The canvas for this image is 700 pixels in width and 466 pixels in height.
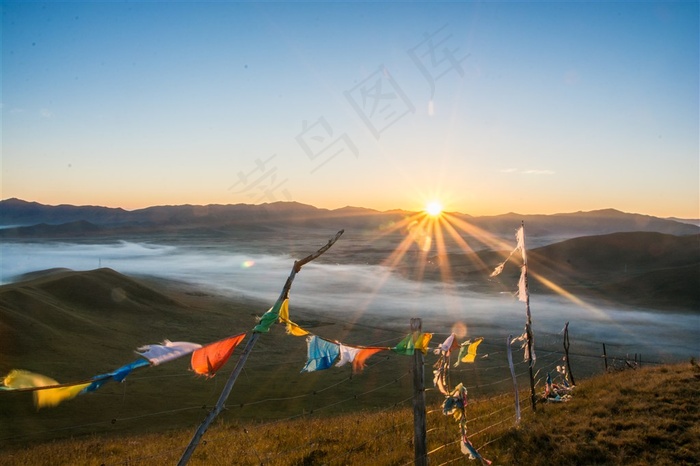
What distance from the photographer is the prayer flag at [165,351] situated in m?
5.36

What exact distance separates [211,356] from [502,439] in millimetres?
5941

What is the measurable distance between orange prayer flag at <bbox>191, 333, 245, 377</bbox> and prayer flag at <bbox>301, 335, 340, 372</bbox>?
1.43 m

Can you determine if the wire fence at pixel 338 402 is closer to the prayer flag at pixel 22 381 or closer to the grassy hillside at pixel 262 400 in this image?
the grassy hillside at pixel 262 400

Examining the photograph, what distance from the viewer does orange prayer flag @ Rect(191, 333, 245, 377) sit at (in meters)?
5.89

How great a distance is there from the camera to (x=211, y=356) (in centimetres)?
598

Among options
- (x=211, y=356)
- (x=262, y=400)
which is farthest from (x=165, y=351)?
(x=262, y=400)

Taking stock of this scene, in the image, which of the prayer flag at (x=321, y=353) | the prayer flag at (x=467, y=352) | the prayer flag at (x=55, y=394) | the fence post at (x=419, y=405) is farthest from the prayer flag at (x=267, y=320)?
the prayer flag at (x=467, y=352)

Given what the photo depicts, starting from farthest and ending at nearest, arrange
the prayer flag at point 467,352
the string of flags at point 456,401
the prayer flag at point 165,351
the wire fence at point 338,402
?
the prayer flag at point 467,352
the wire fence at point 338,402
the string of flags at point 456,401
the prayer flag at point 165,351

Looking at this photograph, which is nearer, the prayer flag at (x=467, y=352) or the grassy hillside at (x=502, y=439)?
the grassy hillside at (x=502, y=439)

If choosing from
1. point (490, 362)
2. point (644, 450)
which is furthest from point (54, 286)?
point (644, 450)

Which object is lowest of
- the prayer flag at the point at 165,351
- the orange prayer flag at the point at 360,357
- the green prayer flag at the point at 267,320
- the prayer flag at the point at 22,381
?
the orange prayer flag at the point at 360,357

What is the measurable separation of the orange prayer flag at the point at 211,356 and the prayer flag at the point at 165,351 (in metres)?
0.12

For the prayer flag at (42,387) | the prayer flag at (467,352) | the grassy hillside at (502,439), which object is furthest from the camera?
the prayer flag at (467,352)

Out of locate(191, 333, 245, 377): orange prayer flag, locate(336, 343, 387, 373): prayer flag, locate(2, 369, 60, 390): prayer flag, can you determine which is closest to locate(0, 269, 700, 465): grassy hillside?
locate(336, 343, 387, 373): prayer flag
